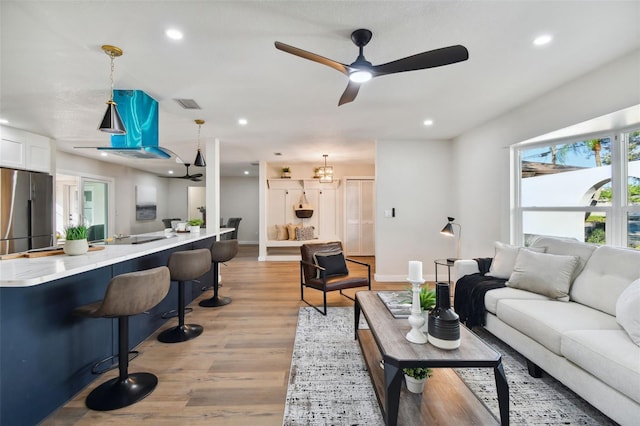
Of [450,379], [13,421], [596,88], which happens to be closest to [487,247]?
[596,88]

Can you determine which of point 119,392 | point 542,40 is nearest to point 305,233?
point 119,392

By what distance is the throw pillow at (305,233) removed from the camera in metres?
7.38

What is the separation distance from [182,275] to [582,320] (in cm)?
344

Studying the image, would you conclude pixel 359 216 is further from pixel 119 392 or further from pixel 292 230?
pixel 119 392

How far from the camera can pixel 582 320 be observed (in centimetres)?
206

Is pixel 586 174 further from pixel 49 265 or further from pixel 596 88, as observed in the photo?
pixel 49 265

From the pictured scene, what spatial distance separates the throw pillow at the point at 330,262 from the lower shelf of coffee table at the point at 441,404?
6.16 ft

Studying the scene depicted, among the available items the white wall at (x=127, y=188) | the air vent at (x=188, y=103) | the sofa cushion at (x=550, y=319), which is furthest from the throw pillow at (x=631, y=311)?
the white wall at (x=127, y=188)

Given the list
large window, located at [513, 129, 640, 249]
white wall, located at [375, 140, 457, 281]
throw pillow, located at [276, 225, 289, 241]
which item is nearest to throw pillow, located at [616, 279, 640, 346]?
large window, located at [513, 129, 640, 249]

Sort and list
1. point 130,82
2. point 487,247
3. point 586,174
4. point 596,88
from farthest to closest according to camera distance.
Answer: point 487,247
point 586,174
point 130,82
point 596,88

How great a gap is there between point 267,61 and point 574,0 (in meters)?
2.08

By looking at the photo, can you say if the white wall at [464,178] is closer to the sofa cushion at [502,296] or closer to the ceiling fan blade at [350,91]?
the sofa cushion at [502,296]

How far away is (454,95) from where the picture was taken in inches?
123

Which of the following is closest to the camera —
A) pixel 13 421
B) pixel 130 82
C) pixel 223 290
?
pixel 13 421
